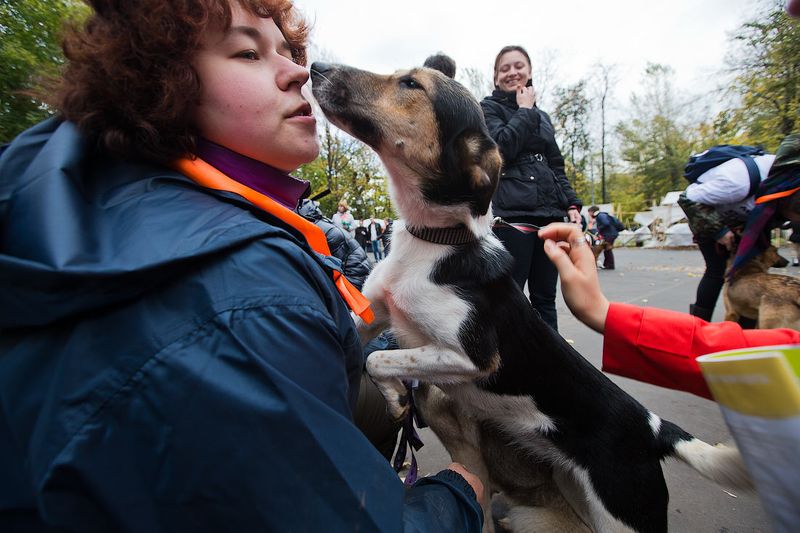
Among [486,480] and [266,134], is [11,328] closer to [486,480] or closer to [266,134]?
[266,134]

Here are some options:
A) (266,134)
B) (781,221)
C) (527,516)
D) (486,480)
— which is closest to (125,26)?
(266,134)

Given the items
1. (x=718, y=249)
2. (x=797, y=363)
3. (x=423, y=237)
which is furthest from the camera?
(x=718, y=249)

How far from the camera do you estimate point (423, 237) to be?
5.97ft

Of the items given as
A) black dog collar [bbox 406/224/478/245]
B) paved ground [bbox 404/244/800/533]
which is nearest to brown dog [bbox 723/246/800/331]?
paved ground [bbox 404/244/800/533]

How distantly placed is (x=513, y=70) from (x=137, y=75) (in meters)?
3.09

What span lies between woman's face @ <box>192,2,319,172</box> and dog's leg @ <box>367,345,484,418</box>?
0.90m

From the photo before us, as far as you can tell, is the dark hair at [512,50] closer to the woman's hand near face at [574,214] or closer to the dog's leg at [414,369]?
the woman's hand near face at [574,214]

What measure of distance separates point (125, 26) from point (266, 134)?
0.37 m

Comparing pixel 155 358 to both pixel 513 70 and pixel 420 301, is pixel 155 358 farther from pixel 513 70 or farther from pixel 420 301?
pixel 513 70

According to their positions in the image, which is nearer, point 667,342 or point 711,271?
point 667,342

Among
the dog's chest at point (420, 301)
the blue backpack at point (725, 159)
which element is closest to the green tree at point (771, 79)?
the blue backpack at point (725, 159)

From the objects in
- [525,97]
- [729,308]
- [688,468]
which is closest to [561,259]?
[688,468]

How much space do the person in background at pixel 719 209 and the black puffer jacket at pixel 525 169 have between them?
1250 mm

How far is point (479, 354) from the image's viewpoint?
1.62 meters
